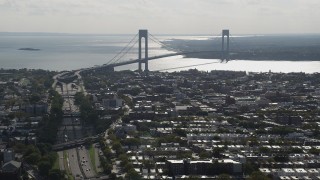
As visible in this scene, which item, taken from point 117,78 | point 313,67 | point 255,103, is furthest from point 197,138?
point 313,67

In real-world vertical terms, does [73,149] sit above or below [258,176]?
below

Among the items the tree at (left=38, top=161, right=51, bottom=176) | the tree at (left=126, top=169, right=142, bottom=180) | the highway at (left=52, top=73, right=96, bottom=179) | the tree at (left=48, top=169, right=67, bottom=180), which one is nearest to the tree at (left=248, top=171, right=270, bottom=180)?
the tree at (left=126, top=169, right=142, bottom=180)

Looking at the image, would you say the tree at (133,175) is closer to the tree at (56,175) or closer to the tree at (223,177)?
the tree at (56,175)

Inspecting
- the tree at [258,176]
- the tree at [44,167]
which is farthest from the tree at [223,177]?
the tree at [44,167]

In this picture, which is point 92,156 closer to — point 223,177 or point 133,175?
point 133,175

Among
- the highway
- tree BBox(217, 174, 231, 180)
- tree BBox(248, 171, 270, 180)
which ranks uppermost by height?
tree BBox(248, 171, 270, 180)

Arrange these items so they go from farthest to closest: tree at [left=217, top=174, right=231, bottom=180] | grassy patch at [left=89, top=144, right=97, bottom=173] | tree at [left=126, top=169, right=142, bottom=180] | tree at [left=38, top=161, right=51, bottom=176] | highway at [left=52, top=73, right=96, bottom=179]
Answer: grassy patch at [left=89, top=144, right=97, bottom=173]
highway at [left=52, top=73, right=96, bottom=179]
tree at [left=38, top=161, right=51, bottom=176]
tree at [left=126, top=169, right=142, bottom=180]
tree at [left=217, top=174, right=231, bottom=180]

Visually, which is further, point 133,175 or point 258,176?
point 133,175

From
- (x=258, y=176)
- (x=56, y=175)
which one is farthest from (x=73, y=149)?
(x=258, y=176)

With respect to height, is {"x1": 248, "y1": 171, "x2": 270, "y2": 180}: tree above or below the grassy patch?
above

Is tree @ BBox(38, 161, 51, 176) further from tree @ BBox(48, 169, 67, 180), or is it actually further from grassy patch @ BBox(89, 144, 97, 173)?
grassy patch @ BBox(89, 144, 97, 173)

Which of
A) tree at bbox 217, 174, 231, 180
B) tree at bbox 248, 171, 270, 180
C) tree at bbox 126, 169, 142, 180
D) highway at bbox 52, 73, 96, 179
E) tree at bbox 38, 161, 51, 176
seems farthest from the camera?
highway at bbox 52, 73, 96, 179

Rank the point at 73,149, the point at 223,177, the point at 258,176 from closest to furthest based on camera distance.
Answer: the point at 258,176, the point at 223,177, the point at 73,149
